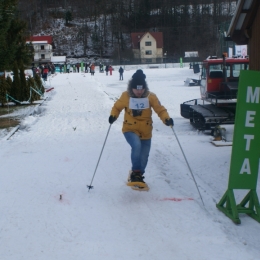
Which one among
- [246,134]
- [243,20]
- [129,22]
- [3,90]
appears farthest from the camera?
[129,22]

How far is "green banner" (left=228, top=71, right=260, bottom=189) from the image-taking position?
18.5 feet

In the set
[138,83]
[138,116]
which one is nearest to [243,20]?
[138,83]

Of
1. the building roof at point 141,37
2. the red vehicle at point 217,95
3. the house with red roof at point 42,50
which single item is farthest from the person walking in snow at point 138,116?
the building roof at point 141,37

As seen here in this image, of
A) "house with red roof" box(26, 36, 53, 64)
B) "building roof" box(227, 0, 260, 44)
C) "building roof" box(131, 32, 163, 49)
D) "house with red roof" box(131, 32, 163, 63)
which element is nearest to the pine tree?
"building roof" box(227, 0, 260, 44)

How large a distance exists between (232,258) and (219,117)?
1009 centimetres

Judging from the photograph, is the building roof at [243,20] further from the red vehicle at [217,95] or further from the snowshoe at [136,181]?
the snowshoe at [136,181]

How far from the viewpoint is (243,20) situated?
1093 centimetres

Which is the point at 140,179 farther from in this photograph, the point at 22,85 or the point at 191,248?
the point at 22,85

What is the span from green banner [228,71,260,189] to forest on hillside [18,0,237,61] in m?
101

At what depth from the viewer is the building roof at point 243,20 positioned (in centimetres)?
1049

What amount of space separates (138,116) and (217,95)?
9.30 m

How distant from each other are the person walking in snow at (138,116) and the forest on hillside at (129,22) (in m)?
99.1

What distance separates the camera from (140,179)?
7387 mm

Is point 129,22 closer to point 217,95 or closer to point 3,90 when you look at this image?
point 3,90
